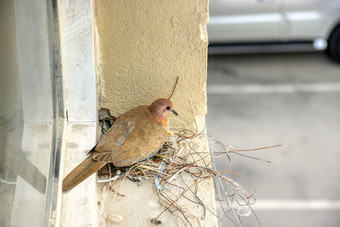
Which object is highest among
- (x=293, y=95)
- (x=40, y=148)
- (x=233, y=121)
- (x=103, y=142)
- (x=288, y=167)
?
(x=293, y=95)

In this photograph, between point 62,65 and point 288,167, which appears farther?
point 288,167

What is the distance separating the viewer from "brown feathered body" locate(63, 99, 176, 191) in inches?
105

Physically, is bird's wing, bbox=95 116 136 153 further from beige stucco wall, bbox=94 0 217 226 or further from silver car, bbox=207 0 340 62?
silver car, bbox=207 0 340 62

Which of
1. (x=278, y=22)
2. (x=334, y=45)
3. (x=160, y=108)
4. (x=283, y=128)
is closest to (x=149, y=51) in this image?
(x=160, y=108)

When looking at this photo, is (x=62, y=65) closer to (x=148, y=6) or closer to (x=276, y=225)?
(x=148, y=6)

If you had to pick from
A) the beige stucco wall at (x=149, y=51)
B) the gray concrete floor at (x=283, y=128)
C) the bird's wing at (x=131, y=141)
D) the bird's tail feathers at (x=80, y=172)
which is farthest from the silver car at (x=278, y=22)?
the bird's tail feathers at (x=80, y=172)

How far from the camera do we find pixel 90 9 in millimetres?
2832

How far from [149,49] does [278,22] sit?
17.8ft

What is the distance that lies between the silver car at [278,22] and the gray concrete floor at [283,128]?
0.65 meters

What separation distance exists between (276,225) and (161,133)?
2.83 m

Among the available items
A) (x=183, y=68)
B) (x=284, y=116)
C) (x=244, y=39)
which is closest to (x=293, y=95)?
(x=284, y=116)

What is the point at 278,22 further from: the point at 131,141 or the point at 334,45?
the point at 131,141

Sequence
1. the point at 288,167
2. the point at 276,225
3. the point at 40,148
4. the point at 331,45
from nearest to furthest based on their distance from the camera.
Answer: the point at 40,148 → the point at 276,225 → the point at 288,167 → the point at 331,45

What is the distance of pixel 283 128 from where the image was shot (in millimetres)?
7141
